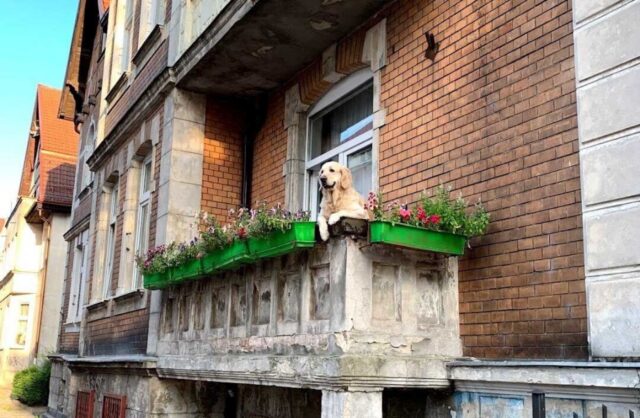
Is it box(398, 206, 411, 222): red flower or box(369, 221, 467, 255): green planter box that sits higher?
box(398, 206, 411, 222): red flower

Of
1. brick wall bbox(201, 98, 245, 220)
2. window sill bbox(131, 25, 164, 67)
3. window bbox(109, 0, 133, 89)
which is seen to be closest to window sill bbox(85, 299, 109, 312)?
brick wall bbox(201, 98, 245, 220)

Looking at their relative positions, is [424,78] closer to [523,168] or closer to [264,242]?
[523,168]

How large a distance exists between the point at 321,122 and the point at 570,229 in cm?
462

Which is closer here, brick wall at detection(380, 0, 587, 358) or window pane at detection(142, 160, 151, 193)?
brick wall at detection(380, 0, 587, 358)

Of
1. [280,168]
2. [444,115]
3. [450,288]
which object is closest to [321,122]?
[280,168]

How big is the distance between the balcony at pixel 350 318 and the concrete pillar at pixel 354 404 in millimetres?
77

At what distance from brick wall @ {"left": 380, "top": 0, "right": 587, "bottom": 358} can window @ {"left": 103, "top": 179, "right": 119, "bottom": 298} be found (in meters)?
7.65

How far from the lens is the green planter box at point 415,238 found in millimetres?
4773

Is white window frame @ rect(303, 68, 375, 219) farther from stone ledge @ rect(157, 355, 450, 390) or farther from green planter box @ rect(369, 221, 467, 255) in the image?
stone ledge @ rect(157, 355, 450, 390)

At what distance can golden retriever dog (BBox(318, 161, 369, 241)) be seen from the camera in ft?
16.5

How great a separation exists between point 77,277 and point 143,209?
6.96 metres

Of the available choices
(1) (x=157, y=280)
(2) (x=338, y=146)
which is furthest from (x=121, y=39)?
(2) (x=338, y=146)

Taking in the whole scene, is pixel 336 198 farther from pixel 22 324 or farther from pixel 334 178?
pixel 22 324

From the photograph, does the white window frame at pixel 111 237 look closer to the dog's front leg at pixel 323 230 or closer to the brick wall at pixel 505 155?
the brick wall at pixel 505 155
